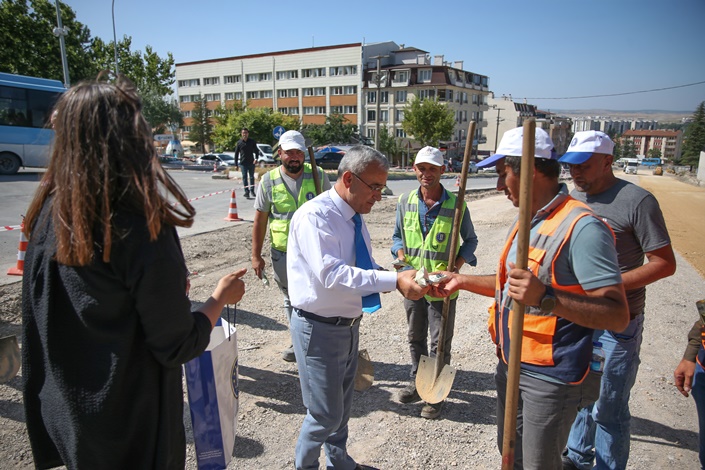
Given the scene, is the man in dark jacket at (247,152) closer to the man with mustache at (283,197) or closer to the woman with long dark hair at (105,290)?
the man with mustache at (283,197)

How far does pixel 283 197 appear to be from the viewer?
14.4ft

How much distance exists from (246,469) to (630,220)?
9.38ft

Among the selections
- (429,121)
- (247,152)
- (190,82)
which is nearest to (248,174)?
(247,152)

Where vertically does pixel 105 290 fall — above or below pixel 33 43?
below

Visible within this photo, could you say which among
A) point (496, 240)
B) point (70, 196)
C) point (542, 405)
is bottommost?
point (496, 240)

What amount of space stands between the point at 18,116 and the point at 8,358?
18.7 meters

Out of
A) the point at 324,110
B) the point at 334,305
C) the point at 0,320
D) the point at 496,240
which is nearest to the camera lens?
the point at 334,305

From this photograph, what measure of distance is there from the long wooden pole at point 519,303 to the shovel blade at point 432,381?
1390 millimetres

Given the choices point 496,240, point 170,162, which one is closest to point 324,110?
point 170,162

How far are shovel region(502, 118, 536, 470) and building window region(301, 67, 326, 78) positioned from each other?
238ft

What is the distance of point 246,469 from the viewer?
9.71 ft

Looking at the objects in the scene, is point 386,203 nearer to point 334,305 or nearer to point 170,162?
point 334,305

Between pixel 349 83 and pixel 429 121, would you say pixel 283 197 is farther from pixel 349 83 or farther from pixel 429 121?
pixel 349 83

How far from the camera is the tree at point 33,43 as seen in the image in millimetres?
29678
